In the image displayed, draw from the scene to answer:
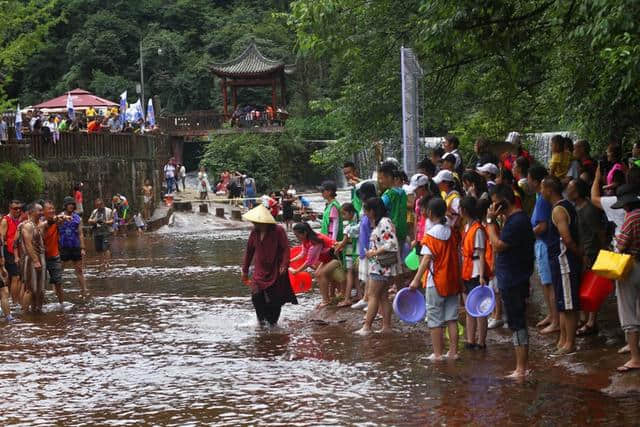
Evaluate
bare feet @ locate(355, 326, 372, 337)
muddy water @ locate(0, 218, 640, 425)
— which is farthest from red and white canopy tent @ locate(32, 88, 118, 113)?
bare feet @ locate(355, 326, 372, 337)

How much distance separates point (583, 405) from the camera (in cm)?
793

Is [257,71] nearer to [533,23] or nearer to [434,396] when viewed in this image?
[533,23]

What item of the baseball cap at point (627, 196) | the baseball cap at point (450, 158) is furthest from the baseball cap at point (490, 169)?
the baseball cap at point (627, 196)

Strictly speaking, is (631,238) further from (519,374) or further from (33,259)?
(33,259)

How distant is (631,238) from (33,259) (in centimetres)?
890

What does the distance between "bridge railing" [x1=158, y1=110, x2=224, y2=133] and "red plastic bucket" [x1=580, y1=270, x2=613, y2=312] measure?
5129 centimetres

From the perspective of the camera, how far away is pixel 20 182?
2852 cm

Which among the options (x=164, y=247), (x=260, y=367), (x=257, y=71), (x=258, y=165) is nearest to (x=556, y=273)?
(x=260, y=367)

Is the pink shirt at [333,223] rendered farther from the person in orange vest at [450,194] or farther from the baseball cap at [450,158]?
A: the person in orange vest at [450,194]

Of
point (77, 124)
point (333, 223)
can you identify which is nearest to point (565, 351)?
point (333, 223)

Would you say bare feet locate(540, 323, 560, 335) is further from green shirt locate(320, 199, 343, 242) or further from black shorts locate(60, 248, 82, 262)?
black shorts locate(60, 248, 82, 262)

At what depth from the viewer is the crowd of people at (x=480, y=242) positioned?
29.5 feet

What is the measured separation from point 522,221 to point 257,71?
5114 centimetres

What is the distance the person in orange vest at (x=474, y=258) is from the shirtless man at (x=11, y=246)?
727 cm
